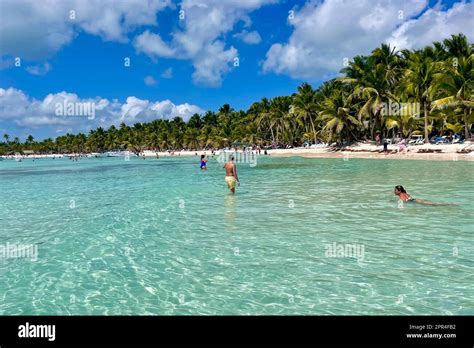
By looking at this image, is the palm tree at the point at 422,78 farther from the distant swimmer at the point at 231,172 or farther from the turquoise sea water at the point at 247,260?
the turquoise sea water at the point at 247,260

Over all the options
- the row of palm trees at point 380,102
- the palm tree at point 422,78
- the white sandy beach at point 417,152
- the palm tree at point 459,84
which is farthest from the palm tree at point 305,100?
the palm tree at point 459,84

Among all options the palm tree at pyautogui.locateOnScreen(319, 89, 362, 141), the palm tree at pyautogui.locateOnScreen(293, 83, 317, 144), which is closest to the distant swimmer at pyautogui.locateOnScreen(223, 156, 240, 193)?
the palm tree at pyautogui.locateOnScreen(319, 89, 362, 141)

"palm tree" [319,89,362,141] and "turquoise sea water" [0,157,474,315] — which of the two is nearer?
"turquoise sea water" [0,157,474,315]

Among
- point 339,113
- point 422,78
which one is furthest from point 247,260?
point 339,113

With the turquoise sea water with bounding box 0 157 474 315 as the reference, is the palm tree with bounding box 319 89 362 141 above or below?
above

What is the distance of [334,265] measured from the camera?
7707mm

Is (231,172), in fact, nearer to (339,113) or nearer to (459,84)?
(459,84)

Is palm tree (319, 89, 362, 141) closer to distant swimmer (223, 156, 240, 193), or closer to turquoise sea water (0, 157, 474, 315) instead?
distant swimmer (223, 156, 240, 193)

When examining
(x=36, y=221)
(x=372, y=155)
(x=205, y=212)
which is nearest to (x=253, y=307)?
(x=205, y=212)

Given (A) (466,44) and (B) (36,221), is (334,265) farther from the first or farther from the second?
(A) (466,44)

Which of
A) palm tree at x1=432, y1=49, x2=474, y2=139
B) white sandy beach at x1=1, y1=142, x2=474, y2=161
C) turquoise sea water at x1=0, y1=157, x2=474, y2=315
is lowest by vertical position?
turquoise sea water at x1=0, y1=157, x2=474, y2=315

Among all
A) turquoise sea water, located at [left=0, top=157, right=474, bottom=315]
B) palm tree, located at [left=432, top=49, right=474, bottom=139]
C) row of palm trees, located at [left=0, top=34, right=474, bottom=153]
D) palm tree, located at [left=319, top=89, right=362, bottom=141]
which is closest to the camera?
turquoise sea water, located at [left=0, top=157, right=474, bottom=315]

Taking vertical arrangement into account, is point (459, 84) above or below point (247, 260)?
above
